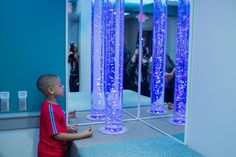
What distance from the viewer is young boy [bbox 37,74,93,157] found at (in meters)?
1.47

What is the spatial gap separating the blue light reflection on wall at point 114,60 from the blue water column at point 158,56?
546mm

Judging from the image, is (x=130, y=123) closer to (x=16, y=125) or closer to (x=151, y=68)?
(x=151, y=68)

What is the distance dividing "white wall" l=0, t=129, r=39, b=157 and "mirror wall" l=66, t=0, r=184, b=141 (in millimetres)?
374

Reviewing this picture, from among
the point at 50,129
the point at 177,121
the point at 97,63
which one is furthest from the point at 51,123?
the point at 177,121

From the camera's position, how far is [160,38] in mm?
2199

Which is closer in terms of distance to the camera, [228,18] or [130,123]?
[228,18]

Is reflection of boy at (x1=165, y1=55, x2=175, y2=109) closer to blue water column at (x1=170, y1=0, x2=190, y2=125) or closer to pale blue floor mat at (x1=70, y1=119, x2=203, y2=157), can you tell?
blue water column at (x1=170, y1=0, x2=190, y2=125)

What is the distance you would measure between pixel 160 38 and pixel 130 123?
77 centimetres

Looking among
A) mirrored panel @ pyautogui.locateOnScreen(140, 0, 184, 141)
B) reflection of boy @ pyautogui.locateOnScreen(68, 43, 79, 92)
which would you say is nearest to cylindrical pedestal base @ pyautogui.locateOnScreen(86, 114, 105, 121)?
reflection of boy @ pyautogui.locateOnScreen(68, 43, 79, 92)

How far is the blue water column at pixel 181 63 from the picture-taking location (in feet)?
6.41

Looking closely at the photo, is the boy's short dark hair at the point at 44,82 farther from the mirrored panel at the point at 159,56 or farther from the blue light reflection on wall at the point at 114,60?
the mirrored panel at the point at 159,56

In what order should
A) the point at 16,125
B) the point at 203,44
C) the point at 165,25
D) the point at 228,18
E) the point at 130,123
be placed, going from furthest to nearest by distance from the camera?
the point at 165,25 < the point at 130,123 < the point at 16,125 < the point at 203,44 < the point at 228,18

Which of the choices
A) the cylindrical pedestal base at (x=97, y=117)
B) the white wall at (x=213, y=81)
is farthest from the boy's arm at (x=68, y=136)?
the white wall at (x=213, y=81)

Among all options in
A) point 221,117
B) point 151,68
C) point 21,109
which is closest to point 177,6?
point 151,68
